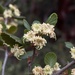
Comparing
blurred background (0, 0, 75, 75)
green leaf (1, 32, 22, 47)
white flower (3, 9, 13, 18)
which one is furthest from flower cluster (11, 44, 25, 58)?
blurred background (0, 0, 75, 75)

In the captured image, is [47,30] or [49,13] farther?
[49,13]

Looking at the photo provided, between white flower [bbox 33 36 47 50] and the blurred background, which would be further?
the blurred background

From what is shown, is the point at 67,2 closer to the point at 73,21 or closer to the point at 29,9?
the point at 73,21

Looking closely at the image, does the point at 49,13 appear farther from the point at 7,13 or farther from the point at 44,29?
the point at 44,29

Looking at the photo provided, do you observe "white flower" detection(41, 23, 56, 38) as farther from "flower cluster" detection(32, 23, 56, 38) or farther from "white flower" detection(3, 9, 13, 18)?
"white flower" detection(3, 9, 13, 18)

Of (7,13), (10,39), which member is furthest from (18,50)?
(7,13)

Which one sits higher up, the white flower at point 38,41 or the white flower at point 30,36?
the white flower at point 30,36

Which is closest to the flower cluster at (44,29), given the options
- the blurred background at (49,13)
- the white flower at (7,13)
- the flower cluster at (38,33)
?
the flower cluster at (38,33)

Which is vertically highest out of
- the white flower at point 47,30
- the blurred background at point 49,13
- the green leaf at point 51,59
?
the blurred background at point 49,13

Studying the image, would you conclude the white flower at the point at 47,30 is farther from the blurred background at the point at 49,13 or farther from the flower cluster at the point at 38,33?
the blurred background at the point at 49,13

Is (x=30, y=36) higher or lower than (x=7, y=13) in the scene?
lower

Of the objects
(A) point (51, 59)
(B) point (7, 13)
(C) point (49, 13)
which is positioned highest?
(C) point (49, 13)

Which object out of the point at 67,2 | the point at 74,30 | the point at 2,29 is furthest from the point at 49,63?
the point at 74,30
